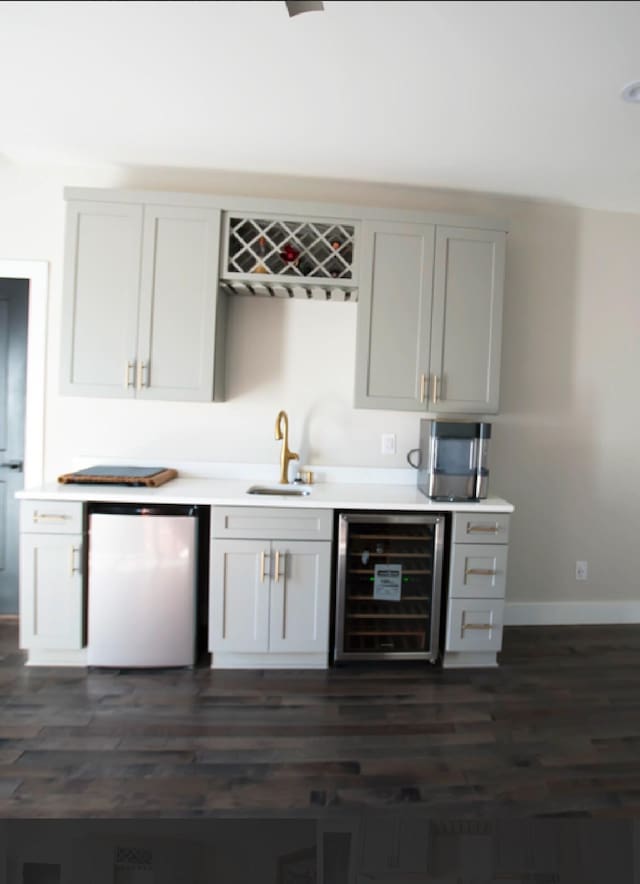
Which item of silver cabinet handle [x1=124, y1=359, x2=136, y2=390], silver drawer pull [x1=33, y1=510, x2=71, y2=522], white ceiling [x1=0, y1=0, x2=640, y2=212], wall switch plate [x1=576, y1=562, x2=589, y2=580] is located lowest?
wall switch plate [x1=576, y1=562, x2=589, y2=580]

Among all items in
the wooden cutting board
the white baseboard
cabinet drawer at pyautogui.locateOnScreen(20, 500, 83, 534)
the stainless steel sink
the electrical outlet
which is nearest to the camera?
cabinet drawer at pyautogui.locateOnScreen(20, 500, 83, 534)

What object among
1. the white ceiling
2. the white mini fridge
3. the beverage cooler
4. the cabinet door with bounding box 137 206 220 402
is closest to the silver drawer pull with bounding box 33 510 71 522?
the white mini fridge

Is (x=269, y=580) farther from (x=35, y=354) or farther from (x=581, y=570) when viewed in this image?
(x=581, y=570)

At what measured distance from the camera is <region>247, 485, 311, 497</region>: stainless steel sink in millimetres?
2484

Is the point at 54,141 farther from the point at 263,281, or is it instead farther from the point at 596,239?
the point at 596,239

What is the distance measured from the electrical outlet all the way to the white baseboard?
122 cm

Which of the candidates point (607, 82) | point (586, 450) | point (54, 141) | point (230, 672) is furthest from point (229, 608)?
point (607, 82)

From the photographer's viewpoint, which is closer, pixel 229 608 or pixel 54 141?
pixel 229 608

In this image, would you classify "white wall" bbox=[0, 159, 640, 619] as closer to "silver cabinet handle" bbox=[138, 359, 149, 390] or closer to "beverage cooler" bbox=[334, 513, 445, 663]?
"silver cabinet handle" bbox=[138, 359, 149, 390]

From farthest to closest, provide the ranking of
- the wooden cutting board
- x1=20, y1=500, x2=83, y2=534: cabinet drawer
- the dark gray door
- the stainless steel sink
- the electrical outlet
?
1. the electrical outlet
2. the dark gray door
3. the stainless steel sink
4. the wooden cutting board
5. x1=20, y1=500, x2=83, y2=534: cabinet drawer

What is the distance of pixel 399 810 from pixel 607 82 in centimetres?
269

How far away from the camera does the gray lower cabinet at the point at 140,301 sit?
2.27 meters

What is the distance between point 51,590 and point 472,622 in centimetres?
205

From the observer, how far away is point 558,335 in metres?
2.77
